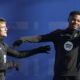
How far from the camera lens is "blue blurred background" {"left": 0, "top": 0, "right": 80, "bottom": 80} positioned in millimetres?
3254

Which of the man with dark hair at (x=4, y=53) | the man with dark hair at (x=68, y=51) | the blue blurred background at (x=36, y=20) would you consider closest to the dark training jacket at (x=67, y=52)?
the man with dark hair at (x=68, y=51)

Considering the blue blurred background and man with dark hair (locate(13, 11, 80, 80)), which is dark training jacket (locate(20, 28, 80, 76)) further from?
the blue blurred background

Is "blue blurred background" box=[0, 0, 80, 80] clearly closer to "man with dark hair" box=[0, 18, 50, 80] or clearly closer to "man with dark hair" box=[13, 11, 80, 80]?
"man with dark hair" box=[0, 18, 50, 80]

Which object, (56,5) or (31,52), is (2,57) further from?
(56,5)

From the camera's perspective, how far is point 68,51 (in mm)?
2449

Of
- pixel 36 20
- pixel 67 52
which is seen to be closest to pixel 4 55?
pixel 67 52

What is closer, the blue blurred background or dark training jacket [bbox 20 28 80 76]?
dark training jacket [bbox 20 28 80 76]

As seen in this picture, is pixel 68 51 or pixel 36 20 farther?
pixel 36 20

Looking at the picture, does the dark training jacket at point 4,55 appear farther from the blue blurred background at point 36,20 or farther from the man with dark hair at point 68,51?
the blue blurred background at point 36,20

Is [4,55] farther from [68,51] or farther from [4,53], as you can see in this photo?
[68,51]

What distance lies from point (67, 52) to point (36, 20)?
37.2 inches

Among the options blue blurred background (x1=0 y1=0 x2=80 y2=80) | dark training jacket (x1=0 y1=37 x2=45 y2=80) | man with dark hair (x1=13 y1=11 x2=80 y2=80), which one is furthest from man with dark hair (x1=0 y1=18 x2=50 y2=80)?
blue blurred background (x1=0 y1=0 x2=80 y2=80)

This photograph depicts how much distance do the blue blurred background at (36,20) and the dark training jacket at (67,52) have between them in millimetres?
732

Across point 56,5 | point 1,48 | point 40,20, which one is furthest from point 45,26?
point 1,48
